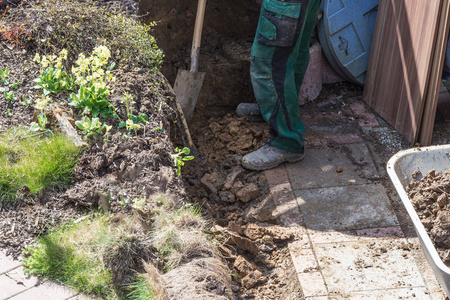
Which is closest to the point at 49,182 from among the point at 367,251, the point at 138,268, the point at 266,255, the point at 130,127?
the point at 130,127

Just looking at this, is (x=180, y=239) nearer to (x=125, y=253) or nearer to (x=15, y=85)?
(x=125, y=253)

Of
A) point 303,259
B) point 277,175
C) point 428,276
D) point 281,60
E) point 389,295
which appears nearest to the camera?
point 389,295

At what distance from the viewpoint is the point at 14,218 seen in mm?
3102

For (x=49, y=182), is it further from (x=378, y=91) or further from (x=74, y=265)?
(x=378, y=91)

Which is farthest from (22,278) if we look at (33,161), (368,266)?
(368,266)

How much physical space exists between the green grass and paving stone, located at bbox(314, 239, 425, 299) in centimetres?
172

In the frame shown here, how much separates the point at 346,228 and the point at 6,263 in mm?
2161

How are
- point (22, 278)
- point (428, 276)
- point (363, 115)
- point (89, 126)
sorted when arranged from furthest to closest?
point (363, 115) < point (89, 126) < point (428, 276) < point (22, 278)

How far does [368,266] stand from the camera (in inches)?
128

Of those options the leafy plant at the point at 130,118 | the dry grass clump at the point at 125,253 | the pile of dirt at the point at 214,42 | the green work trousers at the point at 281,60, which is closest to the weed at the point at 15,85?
the leafy plant at the point at 130,118

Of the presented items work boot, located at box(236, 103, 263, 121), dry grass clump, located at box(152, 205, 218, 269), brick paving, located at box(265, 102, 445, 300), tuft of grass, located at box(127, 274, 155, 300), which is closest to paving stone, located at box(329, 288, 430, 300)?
brick paving, located at box(265, 102, 445, 300)

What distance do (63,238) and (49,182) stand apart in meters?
0.42

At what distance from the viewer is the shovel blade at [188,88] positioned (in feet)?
15.1

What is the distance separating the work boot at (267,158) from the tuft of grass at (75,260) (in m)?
1.47
